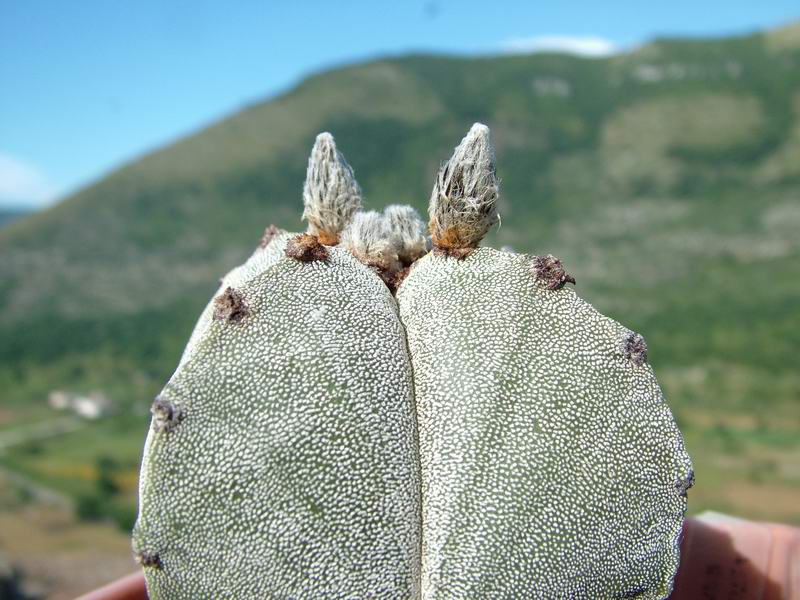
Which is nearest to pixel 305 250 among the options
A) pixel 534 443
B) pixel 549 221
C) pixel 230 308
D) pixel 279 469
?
pixel 230 308

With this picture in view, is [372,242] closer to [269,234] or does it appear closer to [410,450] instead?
[269,234]

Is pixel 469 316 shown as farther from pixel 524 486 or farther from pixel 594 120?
pixel 594 120

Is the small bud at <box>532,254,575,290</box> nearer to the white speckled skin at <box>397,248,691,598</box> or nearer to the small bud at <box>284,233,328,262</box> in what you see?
the white speckled skin at <box>397,248,691,598</box>

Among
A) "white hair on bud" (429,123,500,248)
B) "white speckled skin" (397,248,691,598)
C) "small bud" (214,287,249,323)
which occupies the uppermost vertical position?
"white hair on bud" (429,123,500,248)

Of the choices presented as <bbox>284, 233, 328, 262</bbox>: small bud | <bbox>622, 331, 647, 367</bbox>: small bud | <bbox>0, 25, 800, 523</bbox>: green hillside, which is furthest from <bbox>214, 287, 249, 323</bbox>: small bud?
<bbox>0, 25, 800, 523</bbox>: green hillside

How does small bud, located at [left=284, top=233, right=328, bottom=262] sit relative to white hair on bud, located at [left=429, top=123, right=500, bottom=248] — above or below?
below

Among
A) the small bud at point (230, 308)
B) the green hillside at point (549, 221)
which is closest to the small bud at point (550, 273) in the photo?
the small bud at point (230, 308)
